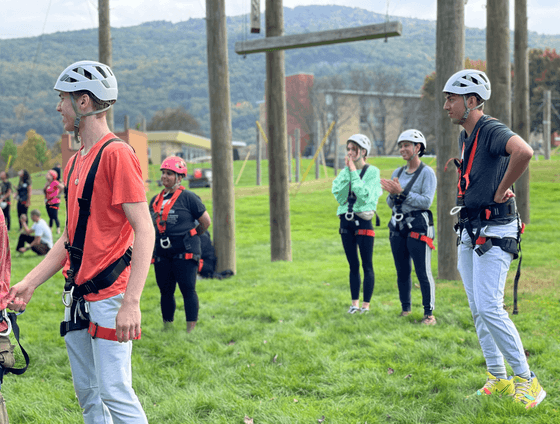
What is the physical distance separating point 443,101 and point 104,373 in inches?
280

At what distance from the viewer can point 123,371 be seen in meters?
2.79

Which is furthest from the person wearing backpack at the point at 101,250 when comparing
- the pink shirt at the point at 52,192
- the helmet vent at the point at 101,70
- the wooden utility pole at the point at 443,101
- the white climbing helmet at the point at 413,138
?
the pink shirt at the point at 52,192

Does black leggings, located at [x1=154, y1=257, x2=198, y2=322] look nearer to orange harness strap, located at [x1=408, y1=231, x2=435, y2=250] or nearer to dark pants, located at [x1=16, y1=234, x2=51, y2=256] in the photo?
orange harness strap, located at [x1=408, y1=231, x2=435, y2=250]

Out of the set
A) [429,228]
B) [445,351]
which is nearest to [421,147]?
[429,228]

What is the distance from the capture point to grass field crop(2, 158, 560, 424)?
4.38 metres

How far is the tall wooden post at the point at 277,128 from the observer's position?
11.0 m

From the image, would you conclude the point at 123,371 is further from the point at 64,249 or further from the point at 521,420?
the point at 521,420

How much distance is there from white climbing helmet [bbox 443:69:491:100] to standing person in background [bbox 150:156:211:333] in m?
3.27

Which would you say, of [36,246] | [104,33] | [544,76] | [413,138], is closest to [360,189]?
[413,138]

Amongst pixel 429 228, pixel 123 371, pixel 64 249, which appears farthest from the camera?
pixel 429 228

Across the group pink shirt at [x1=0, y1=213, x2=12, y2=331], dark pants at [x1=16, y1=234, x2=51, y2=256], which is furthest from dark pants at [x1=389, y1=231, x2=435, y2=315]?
dark pants at [x1=16, y1=234, x2=51, y2=256]

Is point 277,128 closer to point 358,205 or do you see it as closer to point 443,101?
point 443,101

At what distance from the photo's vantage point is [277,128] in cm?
1123

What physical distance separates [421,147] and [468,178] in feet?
8.35
